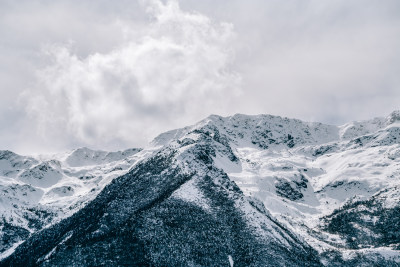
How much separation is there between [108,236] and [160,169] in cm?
4654

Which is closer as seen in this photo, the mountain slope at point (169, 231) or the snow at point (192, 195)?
the mountain slope at point (169, 231)

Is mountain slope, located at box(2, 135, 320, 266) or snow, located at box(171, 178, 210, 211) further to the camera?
snow, located at box(171, 178, 210, 211)

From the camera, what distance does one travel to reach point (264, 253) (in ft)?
492

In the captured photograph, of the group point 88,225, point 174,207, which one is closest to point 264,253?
point 174,207

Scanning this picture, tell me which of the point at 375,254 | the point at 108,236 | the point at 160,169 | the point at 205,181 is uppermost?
the point at 160,169

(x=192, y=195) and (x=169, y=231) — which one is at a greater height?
(x=192, y=195)

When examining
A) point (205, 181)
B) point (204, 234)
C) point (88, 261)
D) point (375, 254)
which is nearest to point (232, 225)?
point (204, 234)

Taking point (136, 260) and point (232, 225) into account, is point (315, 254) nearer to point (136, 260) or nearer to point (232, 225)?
point (232, 225)

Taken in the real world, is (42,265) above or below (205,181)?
below

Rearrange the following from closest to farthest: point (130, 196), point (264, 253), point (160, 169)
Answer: point (264, 253) → point (130, 196) → point (160, 169)

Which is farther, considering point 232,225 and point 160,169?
point 160,169

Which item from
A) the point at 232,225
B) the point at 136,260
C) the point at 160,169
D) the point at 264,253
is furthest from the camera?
the point at 160,169

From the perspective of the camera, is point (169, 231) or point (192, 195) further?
point (192, 195)

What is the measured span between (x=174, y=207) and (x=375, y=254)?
8496 cm
